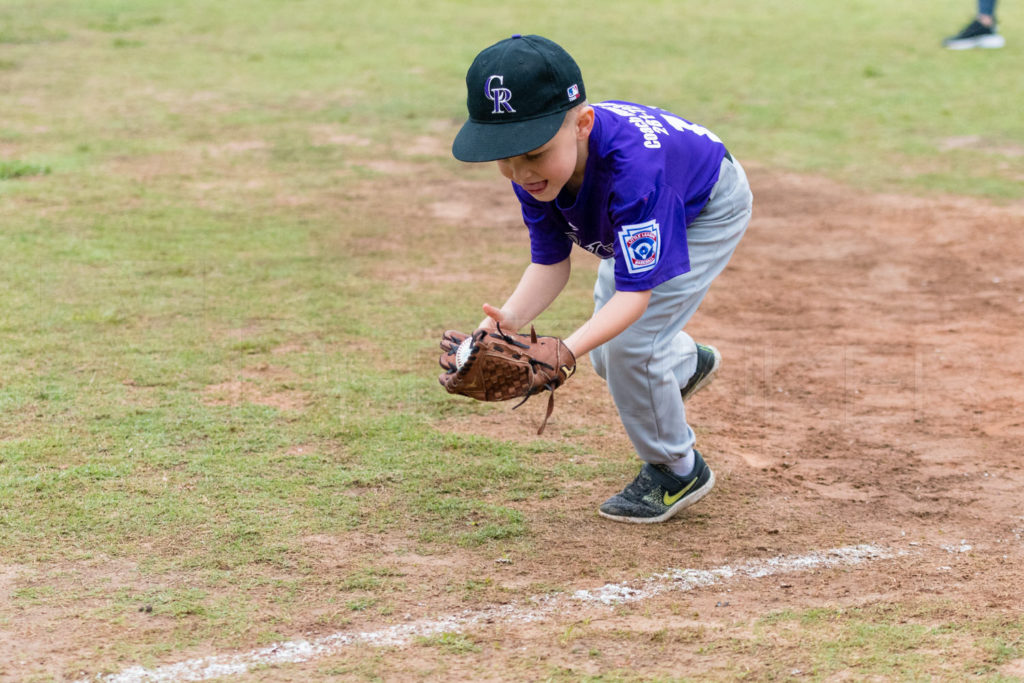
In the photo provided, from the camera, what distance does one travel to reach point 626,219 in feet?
9.21

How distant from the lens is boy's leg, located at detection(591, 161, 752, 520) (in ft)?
10.4

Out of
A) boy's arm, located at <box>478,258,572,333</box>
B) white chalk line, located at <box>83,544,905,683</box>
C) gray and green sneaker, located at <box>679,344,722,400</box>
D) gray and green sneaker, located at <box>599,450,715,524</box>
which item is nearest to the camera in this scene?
white chalk line, located at <box>83,544,905,683</box>

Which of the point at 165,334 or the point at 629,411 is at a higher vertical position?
the point at 629,411

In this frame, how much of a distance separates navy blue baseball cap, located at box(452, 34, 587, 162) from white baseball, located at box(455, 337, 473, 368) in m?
0.48

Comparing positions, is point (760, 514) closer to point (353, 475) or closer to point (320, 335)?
point (353, 475)

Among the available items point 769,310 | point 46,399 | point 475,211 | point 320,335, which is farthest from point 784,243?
point 46,399

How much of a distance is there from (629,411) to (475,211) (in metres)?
3.76

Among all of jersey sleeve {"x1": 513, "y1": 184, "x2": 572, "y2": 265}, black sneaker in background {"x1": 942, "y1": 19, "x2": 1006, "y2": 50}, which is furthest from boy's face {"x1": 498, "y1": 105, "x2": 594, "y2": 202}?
black sneaker in background {"x1": 942, "y1": 19, "x2": 1006, "y2": 50}

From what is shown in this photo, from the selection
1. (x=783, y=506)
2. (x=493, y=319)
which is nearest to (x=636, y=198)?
(x=493, y=319)

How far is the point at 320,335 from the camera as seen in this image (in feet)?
15.7

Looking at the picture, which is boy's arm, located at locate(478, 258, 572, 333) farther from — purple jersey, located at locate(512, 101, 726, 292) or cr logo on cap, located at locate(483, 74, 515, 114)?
cr logo on cap, located at locate(483, 74, 515, 114)

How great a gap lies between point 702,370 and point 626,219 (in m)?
0.92

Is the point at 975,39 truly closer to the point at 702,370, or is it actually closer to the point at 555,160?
the point at 702,370

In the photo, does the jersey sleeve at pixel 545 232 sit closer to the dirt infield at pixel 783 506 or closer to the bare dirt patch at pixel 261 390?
the dirt infield at pixel 783 506
